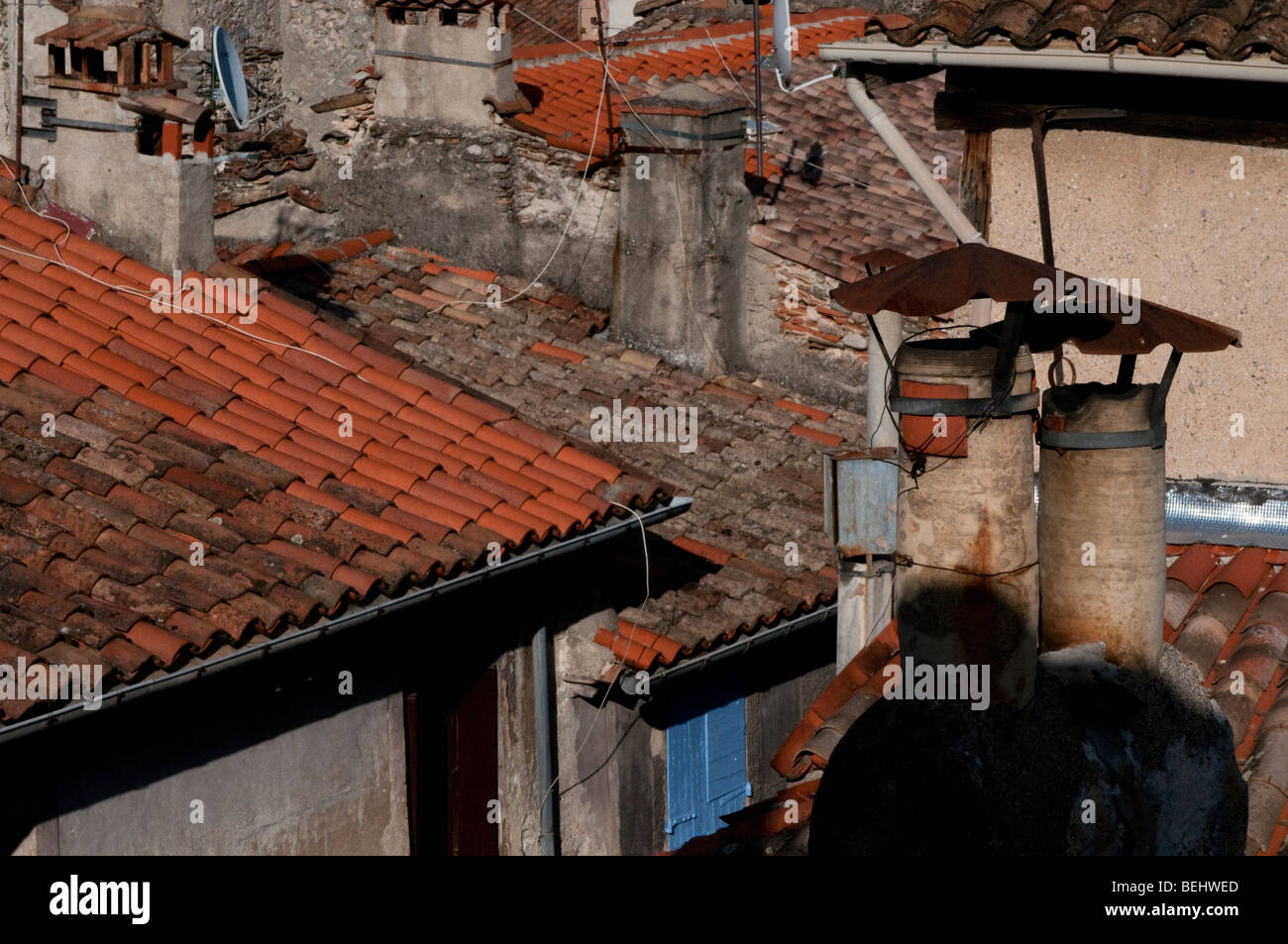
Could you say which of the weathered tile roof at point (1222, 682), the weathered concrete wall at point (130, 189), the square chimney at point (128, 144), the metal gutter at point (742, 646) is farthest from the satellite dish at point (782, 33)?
the weathered tile roof at point (1222, 682)

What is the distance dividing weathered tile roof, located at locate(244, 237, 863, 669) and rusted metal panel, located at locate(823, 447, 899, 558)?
7.80ft

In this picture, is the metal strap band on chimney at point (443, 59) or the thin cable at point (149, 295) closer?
the thin cable at point (149, 295)

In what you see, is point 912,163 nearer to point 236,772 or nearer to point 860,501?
point 860,501

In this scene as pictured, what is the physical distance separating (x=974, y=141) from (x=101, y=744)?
4.81 m

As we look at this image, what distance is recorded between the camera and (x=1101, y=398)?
4.90 metres

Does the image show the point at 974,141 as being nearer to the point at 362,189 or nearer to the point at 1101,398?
the point at 1101,398

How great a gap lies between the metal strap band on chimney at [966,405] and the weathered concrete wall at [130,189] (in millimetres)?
6791

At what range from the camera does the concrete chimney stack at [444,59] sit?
14508 mm

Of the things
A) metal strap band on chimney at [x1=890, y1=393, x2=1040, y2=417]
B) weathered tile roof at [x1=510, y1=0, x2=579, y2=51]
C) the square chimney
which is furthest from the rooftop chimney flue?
weathered tile roof at [x1=510, y1=0, x2=579, y2=51]

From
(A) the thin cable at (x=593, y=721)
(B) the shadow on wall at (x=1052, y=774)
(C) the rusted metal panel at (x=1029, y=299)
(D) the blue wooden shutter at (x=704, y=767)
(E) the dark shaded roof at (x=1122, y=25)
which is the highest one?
(E) the dark shaded roof at (x=1122, y=25)

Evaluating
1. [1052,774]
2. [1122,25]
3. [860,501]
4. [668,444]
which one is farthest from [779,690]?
[1052,774]

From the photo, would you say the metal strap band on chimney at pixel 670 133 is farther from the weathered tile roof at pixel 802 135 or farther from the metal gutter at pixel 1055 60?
the metal gutter at pixel 1055 60

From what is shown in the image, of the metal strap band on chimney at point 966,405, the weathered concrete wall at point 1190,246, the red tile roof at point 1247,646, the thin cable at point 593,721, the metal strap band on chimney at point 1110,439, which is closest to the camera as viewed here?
the metal strap band on chimney at point 966,405
